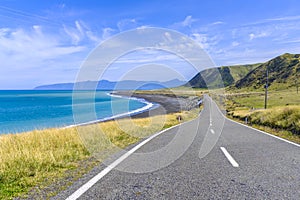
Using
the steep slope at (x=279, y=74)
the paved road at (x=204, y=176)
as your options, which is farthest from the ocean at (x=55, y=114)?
the steep slope at (x=279, y=74)

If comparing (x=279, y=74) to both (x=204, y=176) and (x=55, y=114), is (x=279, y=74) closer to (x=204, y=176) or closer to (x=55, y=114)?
(x=55, y=114)

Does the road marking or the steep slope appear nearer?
the road marking

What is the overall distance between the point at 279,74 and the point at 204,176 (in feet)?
451

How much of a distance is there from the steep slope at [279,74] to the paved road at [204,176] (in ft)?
332

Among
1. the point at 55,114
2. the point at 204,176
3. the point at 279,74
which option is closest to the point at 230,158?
the point at 204,176

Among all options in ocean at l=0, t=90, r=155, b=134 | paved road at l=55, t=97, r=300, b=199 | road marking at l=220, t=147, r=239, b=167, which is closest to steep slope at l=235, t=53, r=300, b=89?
ocean at l=0, t=90, r=155, b=134

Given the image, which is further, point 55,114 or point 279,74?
point 279,74

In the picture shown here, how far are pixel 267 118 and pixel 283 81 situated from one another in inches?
4222

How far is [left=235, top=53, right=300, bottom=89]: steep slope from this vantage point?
365 ft

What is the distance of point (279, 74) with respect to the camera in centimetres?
12750

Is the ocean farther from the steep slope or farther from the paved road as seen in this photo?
the steep slope

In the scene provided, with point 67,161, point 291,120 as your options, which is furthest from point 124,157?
point 291,120

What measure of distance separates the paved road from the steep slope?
332ft

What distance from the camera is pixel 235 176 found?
5.21 meters
